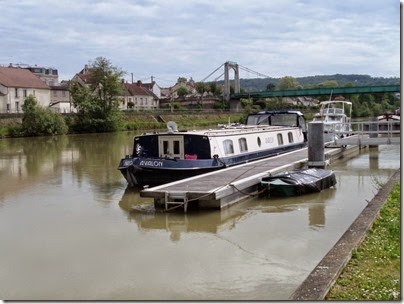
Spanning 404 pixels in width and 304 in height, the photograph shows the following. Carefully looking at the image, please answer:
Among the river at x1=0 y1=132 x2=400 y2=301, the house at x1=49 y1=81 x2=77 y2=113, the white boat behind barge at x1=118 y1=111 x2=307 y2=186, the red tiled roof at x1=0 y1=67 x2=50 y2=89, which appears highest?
the red tiled roof at x1=0 y1=67 x2=50 y2=89

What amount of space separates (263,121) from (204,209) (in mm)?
13861

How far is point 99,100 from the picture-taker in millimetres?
56594

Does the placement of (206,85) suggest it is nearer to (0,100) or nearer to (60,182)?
(0,100)

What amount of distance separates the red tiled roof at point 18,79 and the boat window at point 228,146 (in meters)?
46.6

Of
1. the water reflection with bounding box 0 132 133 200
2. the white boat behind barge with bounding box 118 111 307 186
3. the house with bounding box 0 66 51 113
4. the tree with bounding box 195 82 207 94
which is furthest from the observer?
the tree with bounding box 195 82 207 94

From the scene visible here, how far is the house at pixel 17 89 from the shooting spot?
58.4 meters

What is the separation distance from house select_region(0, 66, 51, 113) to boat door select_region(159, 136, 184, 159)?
44.7 m

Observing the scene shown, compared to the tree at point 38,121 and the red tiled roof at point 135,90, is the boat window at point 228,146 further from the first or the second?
the red tiled roof at point 135,90

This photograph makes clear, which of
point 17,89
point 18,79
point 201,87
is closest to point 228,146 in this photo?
point 17,89

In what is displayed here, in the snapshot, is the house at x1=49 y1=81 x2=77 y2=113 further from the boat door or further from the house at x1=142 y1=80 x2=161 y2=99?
the boat door

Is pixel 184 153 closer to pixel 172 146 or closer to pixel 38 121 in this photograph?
pixel 172 146

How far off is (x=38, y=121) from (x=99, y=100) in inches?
385

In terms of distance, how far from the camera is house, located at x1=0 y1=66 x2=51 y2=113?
58.4m

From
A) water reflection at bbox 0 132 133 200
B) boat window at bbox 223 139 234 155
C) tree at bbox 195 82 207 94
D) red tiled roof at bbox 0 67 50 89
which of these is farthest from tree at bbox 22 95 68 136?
tree at bbox 195 82 207 94
